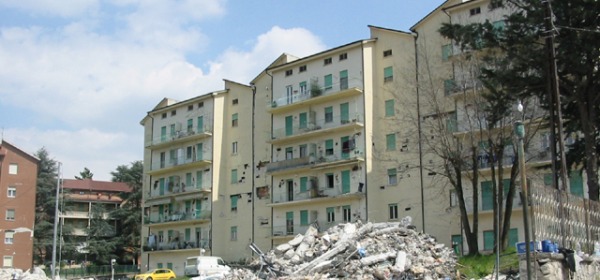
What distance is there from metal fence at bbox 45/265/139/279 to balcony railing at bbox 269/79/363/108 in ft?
101

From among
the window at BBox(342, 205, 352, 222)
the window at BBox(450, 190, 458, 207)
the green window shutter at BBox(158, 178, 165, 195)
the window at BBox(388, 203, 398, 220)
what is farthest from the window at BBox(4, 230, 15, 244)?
the window at BBox(450, 190, 458, 207)

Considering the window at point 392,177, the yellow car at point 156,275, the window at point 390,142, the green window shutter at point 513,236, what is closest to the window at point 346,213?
the window at point 392,177

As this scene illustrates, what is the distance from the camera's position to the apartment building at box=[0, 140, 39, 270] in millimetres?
78562

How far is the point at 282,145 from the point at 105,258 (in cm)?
3703

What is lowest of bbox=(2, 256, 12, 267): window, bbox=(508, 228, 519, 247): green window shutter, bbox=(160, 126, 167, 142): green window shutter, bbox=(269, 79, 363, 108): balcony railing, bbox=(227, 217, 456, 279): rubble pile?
bbox=(2, 256, 12, 267): window

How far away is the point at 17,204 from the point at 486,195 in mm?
57020

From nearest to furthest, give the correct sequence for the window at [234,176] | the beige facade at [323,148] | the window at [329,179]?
the beige facade at [323,148]
the window at [329,179]
the window at [234,176]

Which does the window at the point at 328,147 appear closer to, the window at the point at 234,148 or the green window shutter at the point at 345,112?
the green window shutter at the point at 345,112

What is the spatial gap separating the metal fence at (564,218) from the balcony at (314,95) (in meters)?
31.7

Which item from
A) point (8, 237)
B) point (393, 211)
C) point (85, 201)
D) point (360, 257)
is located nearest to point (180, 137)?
point (393, 211)

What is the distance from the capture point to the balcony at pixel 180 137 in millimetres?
64744

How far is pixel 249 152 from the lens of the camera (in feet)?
202

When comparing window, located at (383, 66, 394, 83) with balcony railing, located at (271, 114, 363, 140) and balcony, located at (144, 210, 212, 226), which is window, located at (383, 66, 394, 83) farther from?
balcony, located at (144, 210, 212, 226)

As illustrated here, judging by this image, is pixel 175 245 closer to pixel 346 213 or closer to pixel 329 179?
pixel 329 179
